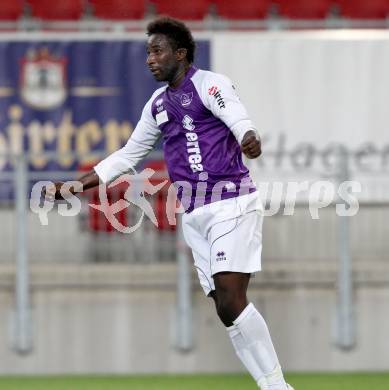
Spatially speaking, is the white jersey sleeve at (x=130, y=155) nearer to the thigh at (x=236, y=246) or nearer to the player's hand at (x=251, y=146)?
the thigh at (x=236, y=246)

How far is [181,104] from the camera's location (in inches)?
247

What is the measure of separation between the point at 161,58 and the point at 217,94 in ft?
1.22

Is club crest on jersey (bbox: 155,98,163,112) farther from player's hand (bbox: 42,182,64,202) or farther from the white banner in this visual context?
the white banner

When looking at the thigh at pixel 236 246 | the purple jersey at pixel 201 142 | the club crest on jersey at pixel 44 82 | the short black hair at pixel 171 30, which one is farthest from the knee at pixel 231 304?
the club crest on jersey at pixel 44 82

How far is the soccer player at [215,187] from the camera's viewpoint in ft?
20.3

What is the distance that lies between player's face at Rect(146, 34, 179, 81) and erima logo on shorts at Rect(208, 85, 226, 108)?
0.27 metres

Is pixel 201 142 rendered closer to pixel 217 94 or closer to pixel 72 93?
pixel 217 94

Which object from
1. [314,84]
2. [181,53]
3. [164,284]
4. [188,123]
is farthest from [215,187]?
[314,84]

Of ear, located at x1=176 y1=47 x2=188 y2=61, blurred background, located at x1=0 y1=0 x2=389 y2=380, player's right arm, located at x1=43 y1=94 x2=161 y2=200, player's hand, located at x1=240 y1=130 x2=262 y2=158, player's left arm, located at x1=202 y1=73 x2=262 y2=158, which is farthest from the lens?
blurred background, located at x1=0 y1=0 x2=389 y2=380

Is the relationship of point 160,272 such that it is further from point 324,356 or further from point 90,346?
point 324,356

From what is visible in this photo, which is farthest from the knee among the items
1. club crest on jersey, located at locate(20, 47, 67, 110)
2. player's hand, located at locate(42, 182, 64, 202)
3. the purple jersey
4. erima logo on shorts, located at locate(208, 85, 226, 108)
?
club crest on jersey, located at locate(20, 47, 67, 110)

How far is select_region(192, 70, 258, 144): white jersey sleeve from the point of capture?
5938 mm

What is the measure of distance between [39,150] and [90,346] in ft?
6.65

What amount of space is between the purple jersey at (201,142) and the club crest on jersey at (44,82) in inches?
169
